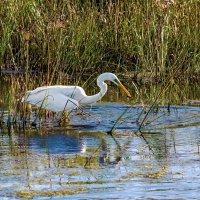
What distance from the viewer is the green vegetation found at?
50.0 feet

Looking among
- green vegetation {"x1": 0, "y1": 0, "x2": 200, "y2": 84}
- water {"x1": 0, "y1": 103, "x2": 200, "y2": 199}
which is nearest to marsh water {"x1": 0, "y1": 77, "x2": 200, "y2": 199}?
water {"x1": 0, "y1": 103, "x2": 200, "y2": 199}

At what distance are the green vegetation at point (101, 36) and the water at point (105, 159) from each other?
326 centimetres

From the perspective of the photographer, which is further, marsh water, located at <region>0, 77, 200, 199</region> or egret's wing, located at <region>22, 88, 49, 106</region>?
egret's wing, located at <region>22, 88, 49, 106</region>

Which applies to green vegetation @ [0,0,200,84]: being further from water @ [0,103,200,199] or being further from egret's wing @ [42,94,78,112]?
egret's wing @ [42,94,78,112]

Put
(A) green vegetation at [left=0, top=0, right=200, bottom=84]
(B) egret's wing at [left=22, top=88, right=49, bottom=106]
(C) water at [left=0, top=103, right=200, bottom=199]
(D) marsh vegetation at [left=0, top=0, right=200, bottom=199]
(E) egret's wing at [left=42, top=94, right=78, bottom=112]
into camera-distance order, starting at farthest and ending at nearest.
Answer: (A) green vegetation at [left=0, top=0, right=200, bottom=84] < (E) egret's wing at [left=42, top=94, right=78, bottom=112] < (B) egret's wing at [left=22, top=88, right=49, bottom=106] < (D) marsh vegetation at [left=0, top=0, right=200, bottom=199] < (C) water at [left=0, top=103, right=200, bottom=199]

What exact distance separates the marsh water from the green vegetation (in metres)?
3.01

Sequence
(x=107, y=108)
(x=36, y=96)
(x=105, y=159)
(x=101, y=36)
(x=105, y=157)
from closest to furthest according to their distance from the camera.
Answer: (x=105, y=159) < (x=105, y=157) < (x=36, y=96) < (x=107, y=108) < (x=101, y=36)

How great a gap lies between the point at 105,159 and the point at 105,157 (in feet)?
0.39

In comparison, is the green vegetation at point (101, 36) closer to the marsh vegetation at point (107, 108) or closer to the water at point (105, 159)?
the marsh vegetation at point (107, 108)

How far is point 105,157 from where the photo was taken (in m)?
9.02

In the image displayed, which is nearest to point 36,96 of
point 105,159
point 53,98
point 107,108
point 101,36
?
point 53,98

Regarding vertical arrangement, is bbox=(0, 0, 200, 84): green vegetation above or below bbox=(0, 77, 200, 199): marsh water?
above

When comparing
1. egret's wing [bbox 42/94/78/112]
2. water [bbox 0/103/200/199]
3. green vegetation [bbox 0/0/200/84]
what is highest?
green vegetation [bbox 0/0/200/84]

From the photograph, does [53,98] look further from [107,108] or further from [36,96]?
[107,108]
